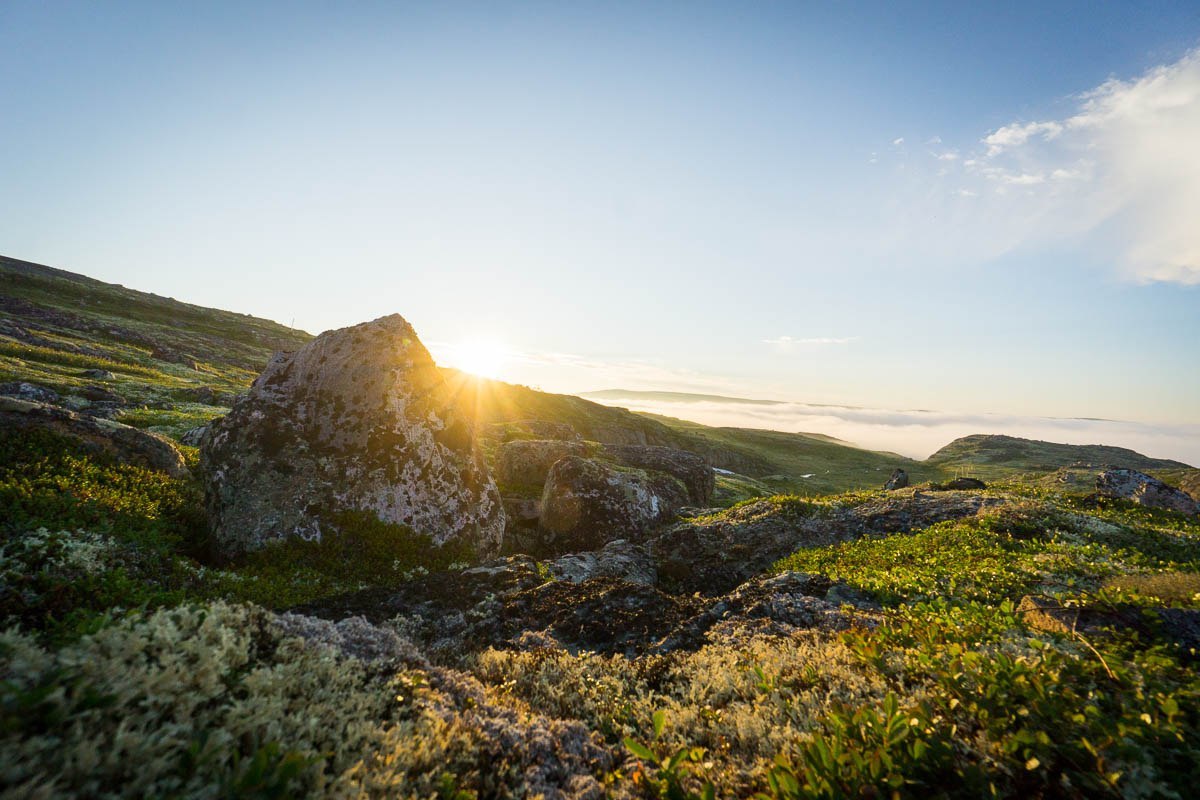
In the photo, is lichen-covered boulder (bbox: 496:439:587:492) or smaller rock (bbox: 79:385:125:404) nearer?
lichen-covered boulder (bbox: 496:439:587:492)

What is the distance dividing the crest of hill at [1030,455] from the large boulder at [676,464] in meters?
121

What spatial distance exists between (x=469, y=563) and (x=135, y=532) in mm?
7441

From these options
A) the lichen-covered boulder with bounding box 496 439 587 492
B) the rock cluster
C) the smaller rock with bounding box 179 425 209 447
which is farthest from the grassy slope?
the rock cluster

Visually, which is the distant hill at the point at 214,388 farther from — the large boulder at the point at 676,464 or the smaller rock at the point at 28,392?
the large boulder at the point at 676,464

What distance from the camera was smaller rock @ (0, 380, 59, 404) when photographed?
23.7 meters

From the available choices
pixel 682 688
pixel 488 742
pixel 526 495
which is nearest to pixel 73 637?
pixel 488 742

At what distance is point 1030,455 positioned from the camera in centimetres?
13912

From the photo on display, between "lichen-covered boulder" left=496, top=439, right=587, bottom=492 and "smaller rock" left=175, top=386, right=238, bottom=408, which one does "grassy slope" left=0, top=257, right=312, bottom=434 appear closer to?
"smaller rock" left=175, top=386, right=238, bottom=408

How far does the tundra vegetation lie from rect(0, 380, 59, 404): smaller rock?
725 inches

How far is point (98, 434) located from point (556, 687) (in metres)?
14.3

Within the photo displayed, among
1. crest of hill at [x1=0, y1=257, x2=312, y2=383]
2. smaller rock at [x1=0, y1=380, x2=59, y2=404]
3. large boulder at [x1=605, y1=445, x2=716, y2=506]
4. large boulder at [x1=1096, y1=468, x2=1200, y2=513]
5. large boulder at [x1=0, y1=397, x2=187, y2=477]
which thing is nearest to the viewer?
large boulder at [x1=0, y1=397, x2=187, y2=477]

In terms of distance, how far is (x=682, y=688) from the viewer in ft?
22.0

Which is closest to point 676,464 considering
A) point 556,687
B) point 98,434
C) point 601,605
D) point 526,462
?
point 526,462

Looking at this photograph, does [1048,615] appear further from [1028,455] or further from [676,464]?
[1028,455]
